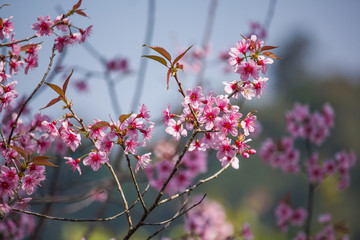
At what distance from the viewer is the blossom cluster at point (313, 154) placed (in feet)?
10.5

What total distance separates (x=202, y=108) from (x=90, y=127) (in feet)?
1.21

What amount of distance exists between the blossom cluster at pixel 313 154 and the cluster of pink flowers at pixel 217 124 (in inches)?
89.0

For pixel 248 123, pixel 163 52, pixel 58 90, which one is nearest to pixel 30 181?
pixel 58 90

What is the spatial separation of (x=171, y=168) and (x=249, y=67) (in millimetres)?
1423

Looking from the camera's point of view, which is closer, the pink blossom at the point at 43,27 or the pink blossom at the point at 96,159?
the pink blossom at the point at 96,159

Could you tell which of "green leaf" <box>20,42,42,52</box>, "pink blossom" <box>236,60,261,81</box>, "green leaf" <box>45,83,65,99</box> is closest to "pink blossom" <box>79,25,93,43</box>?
"green leaf" <box>20,42,42,52</box>

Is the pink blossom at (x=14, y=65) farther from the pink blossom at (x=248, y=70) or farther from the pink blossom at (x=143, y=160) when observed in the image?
the pink blossom at (x=248, y=70)

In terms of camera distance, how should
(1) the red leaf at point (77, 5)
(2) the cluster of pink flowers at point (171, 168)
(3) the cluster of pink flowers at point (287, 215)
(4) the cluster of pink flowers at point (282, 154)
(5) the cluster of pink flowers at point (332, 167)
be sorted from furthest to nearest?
(3) the cluster of pink flowers at point (287, 215) → (4) the cluster of pink flowers at point (282, 154) → (5) the cluster of pink flowers at point (332, 167) → (2) the cluster of pink flowers at point (171, 168) → (1) the red leaf at point (77, 5)

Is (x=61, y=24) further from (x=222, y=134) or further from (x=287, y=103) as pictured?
(x=287, y=103)

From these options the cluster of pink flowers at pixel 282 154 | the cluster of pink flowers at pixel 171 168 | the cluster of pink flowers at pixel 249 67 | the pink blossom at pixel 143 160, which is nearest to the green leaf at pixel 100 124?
the pink blossom at pixel 143 160

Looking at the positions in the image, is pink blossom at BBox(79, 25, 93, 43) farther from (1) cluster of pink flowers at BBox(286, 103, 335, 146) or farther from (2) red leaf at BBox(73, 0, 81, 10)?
(1) cluster of pink flowers at BBox(286, 103, 335, 146)

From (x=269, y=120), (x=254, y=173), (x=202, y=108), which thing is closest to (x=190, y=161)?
(x=202, y=108)

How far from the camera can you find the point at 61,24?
4.13 feet

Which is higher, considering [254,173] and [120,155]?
[254,173]
